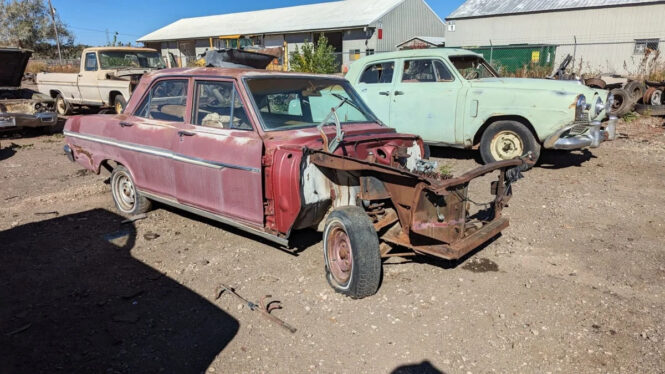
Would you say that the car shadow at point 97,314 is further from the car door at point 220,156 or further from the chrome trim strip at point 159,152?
the chrome trim strip at point 159,152

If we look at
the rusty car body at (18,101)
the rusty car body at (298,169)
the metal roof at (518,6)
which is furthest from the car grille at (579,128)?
the metal roof at (518,6)

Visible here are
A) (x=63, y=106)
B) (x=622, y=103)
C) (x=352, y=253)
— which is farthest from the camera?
(x=63, y=106)

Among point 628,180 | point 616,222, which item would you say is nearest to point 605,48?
point 628,180

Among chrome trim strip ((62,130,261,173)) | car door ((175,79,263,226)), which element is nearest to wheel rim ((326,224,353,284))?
car door ((175,79,263,226))

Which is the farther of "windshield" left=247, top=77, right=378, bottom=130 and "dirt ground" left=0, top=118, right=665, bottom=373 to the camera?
"windshield" left=247, top=77, right=378, bottom=130

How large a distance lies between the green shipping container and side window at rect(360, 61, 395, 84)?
1223 cm

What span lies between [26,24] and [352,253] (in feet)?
176

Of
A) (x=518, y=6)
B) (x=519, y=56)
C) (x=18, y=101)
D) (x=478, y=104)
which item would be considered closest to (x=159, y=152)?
(x=478, y=104)

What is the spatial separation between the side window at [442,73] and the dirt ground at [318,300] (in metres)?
2.53

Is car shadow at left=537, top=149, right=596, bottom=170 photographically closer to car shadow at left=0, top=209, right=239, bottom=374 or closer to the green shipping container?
car shadow at left=0, top=209, right=239, bottom=374

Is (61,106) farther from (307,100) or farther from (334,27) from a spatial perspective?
(334,27)

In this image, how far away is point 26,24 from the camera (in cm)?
4469

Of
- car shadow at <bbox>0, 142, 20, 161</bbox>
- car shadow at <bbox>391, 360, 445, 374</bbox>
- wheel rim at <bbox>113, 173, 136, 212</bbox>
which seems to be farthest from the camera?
car shadow at <bbox>0, 142, 20, 161</bbox>

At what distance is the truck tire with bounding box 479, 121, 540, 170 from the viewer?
677 centimetres
